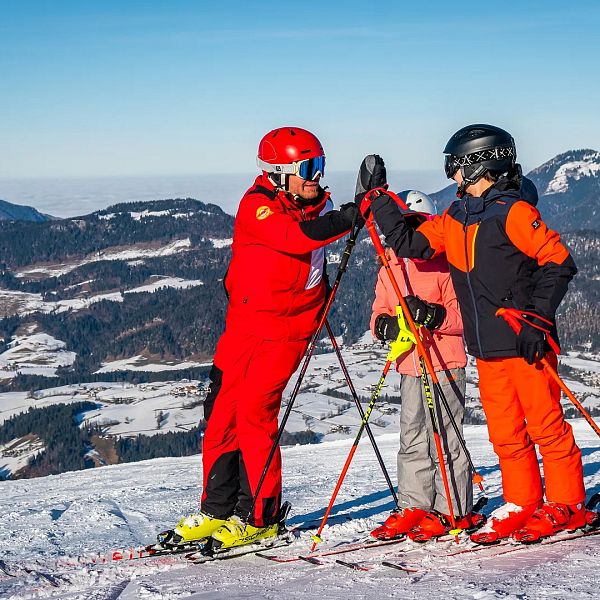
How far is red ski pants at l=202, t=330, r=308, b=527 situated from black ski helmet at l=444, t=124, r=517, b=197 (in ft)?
5.57

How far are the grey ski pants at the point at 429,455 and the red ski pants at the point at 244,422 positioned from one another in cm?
90

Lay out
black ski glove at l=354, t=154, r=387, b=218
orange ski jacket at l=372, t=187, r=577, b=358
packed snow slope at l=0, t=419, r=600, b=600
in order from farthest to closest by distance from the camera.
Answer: black ski glove at l=354, t=154, r=387, b=218
orange ski jacket at l=372, t=187, r=577, b=358
packed snow slope at l=0, t=419, r=600, b=600

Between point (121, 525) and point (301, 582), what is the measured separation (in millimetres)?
3382

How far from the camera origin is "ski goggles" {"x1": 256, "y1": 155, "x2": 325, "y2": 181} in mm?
5379

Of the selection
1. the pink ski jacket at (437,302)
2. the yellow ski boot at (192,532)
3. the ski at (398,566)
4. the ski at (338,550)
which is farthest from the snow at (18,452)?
the ski at (398,566)

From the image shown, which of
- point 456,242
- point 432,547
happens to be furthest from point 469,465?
point 456,242

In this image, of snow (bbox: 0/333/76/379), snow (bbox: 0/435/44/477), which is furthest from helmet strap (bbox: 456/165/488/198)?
snow (bbox: 0/333/76/379)

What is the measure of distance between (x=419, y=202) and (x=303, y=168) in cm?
87

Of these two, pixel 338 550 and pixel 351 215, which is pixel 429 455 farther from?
pixel 351 215

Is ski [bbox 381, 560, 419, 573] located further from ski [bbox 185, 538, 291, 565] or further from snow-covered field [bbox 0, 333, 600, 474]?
snow-covered field [bbox 0, 333, 600, 474]

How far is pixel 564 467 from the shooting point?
4.89 metres

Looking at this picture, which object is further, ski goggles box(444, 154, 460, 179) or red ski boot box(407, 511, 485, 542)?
red ski boot box(407, 511, 485, 542)

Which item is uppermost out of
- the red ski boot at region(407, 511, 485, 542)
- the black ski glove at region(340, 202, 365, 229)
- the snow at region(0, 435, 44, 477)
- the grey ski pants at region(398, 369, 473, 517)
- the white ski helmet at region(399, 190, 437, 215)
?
the white ski helmet at region(399, 190, 437, 215)

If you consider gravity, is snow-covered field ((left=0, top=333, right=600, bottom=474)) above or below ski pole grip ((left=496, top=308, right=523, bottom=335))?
below
